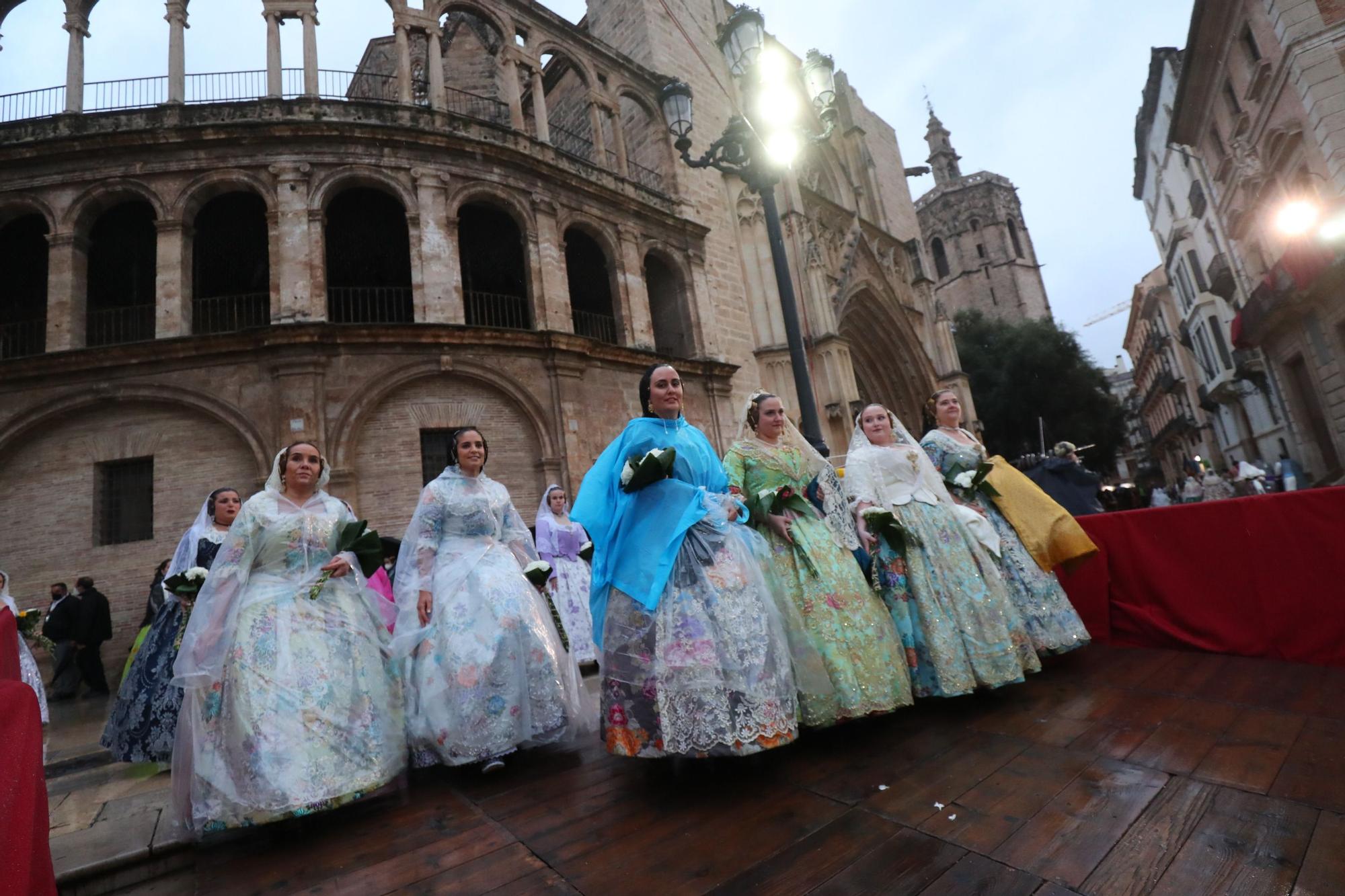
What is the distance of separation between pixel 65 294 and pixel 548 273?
310 inches

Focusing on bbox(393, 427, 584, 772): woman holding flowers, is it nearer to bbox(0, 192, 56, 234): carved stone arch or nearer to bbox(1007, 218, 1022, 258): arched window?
bbox(0, 192, 56, 234): carved stone arch

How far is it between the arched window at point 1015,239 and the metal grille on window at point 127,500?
159ft

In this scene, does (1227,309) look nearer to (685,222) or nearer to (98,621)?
(685,222)

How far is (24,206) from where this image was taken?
1062 cm

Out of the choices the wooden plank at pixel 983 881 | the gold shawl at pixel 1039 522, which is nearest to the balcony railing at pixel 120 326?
the gold shawl at pixel 1039 522

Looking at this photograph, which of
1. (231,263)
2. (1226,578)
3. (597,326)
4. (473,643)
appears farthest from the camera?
(597,326)

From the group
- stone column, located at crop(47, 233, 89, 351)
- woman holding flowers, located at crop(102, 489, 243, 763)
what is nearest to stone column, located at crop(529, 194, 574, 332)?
stone column, located at crop(47, 233, 89, 351)

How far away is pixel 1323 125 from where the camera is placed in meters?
12.3

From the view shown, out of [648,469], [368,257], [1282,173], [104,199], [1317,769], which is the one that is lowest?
[1317,769]

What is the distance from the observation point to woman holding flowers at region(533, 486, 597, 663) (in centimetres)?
722

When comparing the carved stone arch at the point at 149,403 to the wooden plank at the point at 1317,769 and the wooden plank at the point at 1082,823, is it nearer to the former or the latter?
the wooden plank at the point at 1082,823

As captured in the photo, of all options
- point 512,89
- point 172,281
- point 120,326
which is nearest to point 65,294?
point 120,326

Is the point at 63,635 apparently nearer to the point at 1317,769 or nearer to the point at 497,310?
the point at 497,310

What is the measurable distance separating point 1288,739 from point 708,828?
7.86 ft
